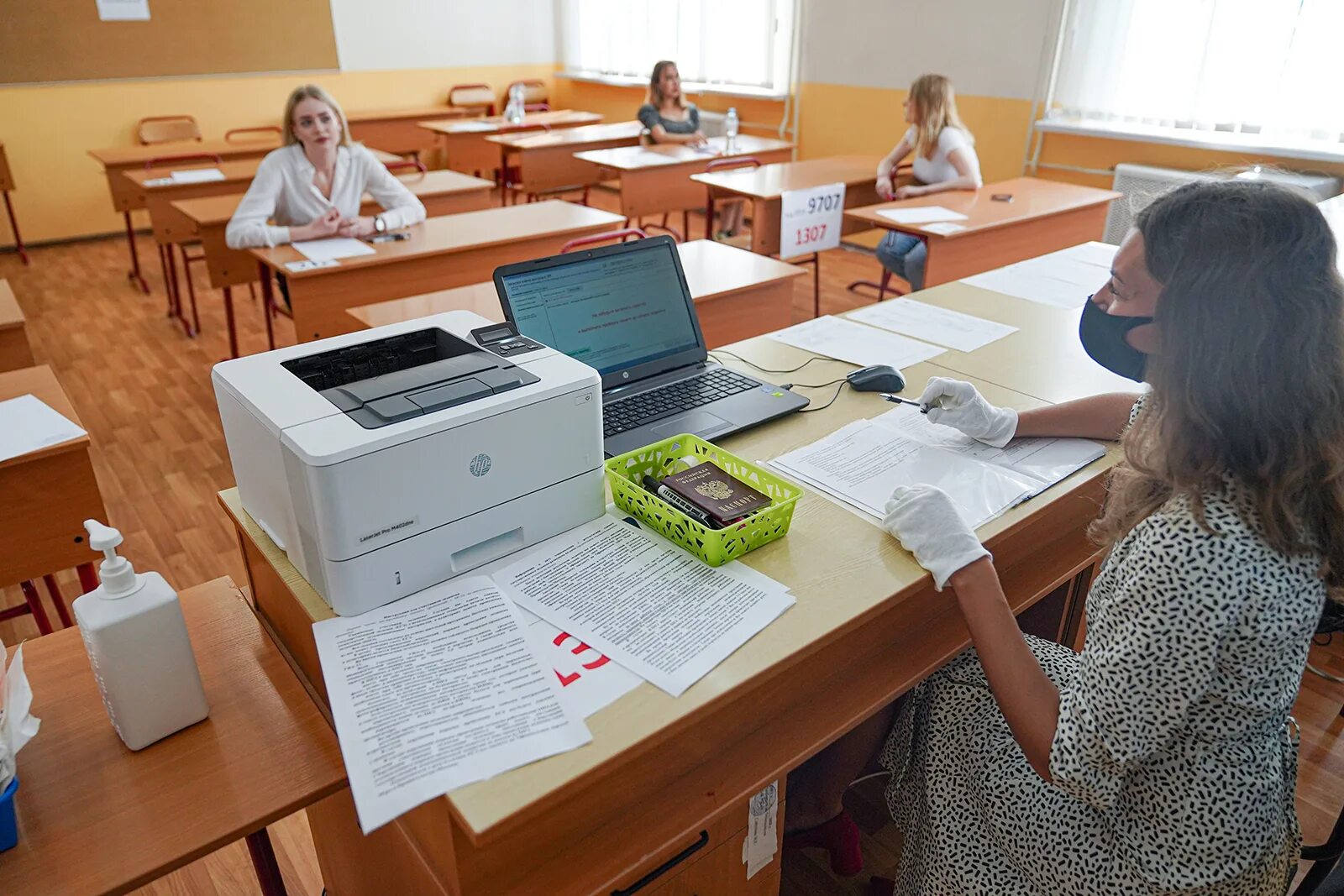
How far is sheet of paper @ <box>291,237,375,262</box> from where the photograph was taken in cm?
299

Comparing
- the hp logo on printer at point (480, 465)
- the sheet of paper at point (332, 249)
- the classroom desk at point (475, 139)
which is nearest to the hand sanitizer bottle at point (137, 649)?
the hp logo on printer at point (480, 465)

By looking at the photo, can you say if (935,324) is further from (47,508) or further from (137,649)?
(47,508)

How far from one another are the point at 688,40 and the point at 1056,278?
5.52m

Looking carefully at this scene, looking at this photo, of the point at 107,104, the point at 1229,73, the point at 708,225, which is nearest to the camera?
the point at 1229,73

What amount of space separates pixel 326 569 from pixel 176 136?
6896 mm

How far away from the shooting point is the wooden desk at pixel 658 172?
474 centimetres

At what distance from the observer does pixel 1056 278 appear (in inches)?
95.1

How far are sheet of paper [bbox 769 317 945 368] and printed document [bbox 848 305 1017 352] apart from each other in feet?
0.15

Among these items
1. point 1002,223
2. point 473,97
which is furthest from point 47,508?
point 473,97

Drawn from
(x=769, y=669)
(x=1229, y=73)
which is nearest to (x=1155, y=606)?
(x=769, y=669)

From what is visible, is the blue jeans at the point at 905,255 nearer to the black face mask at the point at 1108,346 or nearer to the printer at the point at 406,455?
the black face mask at the point at 1108,346

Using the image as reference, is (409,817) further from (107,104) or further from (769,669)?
(107,104)

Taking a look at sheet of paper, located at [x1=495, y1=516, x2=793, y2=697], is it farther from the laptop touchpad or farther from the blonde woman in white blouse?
the blonde woman in white blouse

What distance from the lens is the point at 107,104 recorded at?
628cm
